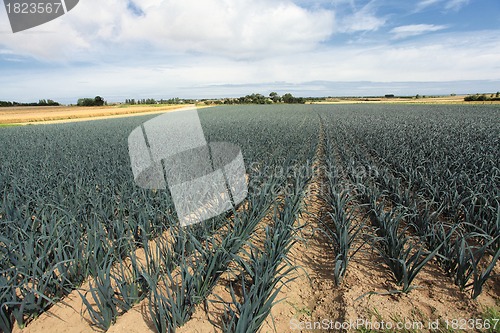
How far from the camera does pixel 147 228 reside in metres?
3.09

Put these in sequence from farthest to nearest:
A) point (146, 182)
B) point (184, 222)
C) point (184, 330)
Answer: point (146, 182) → point (184, 222) → point (184, 330)

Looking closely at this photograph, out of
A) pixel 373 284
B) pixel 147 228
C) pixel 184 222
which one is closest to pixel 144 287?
pixel 147 228

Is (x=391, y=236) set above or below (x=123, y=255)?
above

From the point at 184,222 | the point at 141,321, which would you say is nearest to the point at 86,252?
the point at 141,321

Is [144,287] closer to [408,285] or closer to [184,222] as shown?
[184,222]

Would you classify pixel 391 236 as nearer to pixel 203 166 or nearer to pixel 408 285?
pixel 408 285

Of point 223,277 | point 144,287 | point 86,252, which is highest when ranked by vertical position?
point 86,252

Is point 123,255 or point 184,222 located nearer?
point 123,255

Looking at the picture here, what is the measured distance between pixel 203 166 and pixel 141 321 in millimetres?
4514

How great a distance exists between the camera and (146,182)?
4762mm

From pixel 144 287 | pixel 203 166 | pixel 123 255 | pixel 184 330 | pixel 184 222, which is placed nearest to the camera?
pixel 184 330

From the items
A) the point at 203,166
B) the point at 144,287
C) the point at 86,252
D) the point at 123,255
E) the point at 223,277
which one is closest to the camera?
the point at 144,287

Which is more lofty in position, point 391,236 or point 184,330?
point 391,236

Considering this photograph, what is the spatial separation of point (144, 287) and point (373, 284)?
2.17m
